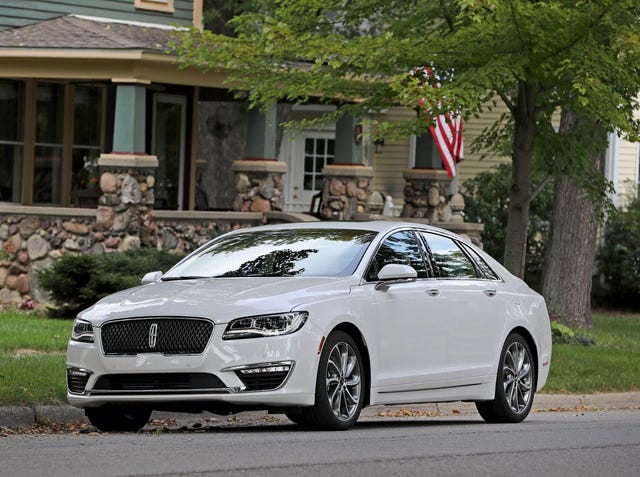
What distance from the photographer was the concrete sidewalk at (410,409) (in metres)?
11.5

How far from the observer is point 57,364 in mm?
14047

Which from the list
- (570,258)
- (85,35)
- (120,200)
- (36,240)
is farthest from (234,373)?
(570,258)

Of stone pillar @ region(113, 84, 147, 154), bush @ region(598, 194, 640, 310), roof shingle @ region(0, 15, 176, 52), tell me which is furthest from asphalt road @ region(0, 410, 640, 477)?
bush @ region(598, 194, 640, 310)

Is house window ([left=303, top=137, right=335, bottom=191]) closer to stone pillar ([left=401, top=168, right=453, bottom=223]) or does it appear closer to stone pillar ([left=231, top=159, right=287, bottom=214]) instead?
stone pillar ([left=401, top=168, right=453, bottom=223])

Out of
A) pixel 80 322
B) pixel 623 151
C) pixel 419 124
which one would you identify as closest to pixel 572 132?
pixel 419 124

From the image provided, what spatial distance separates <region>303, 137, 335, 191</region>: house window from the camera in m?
35.7

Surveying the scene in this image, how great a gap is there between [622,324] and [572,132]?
315 inches

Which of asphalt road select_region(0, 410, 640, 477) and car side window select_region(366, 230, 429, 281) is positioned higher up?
car side window select_region(366, 230, 429, 281)

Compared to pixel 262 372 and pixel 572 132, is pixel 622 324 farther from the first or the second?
pixel 262 372

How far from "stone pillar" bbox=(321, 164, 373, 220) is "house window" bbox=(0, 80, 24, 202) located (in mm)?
5119

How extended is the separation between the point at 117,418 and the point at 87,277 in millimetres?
9099

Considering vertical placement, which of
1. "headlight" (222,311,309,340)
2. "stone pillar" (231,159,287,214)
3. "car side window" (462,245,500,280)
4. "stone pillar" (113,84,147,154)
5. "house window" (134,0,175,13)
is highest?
"house window" (134,0,175,13)

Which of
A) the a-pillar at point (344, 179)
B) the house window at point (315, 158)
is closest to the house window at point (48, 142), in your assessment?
the a-pillar at point (344, 179)

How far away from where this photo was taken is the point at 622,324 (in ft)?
90.8
